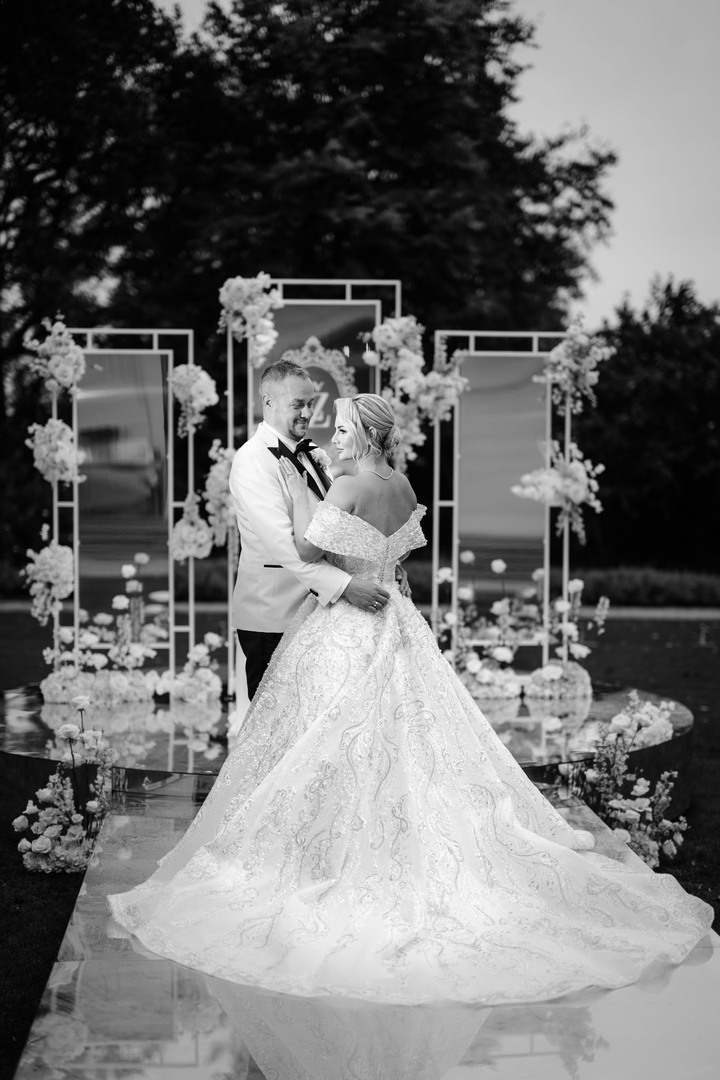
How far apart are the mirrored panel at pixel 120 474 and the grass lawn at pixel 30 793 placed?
2069 mm

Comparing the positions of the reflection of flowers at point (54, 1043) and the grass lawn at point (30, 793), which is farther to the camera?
the grass lawn at point (30, 793)

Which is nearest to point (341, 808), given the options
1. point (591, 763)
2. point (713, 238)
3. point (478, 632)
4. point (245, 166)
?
point (591, 763)

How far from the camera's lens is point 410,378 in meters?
7.33

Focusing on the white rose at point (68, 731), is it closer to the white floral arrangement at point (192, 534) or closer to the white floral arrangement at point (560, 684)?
the white floral arrangement at point (192, 534)

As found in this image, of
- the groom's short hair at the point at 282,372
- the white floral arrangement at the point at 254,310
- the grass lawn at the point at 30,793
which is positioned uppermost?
the white floral arrangement at the point at 254,310

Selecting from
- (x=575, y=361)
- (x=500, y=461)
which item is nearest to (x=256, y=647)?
(x=500, y=461)

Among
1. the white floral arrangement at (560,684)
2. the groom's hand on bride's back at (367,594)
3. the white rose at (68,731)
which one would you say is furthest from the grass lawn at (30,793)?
the groom's hand on bride's back at (367,594)

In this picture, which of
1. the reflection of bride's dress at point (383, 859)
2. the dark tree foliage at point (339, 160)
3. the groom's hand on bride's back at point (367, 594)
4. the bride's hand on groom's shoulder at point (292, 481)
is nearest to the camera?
the reflection of bride's dress at point (383, 859)

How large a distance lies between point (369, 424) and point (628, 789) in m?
2.68

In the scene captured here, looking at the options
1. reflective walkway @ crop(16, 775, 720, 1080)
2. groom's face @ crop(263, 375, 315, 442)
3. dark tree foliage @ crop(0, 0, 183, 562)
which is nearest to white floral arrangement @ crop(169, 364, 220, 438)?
groom's face @ crop(263, 375, 315, 442)

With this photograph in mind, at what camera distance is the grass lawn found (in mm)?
4102

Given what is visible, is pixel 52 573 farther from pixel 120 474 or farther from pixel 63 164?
pixel 63 164

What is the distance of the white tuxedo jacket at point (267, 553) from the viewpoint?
14.1ft

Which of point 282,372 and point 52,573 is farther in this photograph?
point 52,573
